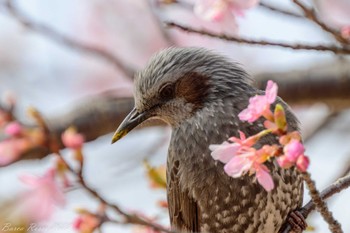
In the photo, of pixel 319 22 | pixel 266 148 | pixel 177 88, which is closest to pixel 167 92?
pixel 177 88

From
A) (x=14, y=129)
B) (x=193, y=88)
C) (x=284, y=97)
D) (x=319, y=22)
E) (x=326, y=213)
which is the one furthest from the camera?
(x=284, y=97)

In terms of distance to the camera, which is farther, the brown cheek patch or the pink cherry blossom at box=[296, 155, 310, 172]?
the brown cheek patch

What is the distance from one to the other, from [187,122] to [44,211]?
856 millimetres

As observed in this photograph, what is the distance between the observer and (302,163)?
2367 mm

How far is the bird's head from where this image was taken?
3.86m

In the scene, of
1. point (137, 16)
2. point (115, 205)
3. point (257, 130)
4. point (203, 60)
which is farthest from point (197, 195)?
point (137, 16)

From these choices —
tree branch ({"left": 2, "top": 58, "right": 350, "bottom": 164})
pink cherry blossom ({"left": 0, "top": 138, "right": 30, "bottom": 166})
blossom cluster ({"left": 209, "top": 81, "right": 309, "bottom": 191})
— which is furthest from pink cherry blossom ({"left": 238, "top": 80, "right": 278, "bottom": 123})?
tree branch ({"left": 2, "top": 58, "right": 350, "bottom": 164})

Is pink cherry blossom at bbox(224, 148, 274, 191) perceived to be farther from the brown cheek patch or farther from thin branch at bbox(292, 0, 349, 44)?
the brown cheek patch

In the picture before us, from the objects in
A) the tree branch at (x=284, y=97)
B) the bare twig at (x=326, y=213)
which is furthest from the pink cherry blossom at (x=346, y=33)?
the tree branch at (x=284, y=97)

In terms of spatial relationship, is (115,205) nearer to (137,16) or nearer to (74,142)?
(74,142)

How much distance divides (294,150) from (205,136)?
1.40 meters

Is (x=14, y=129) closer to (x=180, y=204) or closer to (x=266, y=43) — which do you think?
(x=180, y=204)

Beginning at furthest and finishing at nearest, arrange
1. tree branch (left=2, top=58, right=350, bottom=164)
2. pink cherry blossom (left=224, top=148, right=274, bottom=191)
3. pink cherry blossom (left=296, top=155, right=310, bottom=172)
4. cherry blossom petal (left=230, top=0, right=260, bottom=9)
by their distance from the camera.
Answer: tree branch (left=2, top=58, right=350, bottom=164), cherry blossom petal (left=230, top=0, right=260, bottom=9), pink cherry blossom (left=224, top=148, right=274, bottom=191), pink cherry blossom (left=296, top=155, right=310, bottom=172)

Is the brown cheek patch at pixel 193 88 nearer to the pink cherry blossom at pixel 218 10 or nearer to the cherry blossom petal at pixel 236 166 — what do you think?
the pink cherry blossom at pixel 218 10
